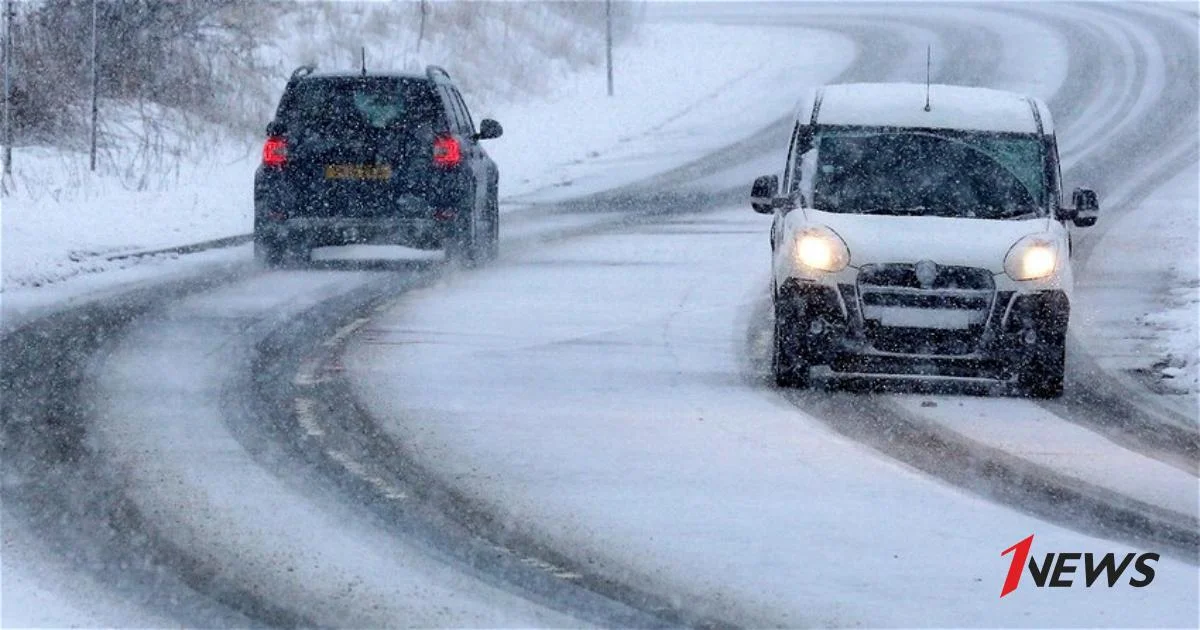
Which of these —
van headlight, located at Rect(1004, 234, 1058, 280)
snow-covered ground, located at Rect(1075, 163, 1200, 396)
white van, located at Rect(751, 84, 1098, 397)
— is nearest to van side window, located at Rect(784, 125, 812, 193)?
white van, located at Rect(751, 84, 1098, 397)

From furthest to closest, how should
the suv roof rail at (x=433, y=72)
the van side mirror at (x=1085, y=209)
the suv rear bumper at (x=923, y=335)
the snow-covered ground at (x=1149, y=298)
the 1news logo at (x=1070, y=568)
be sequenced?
the suv roof rail at (x=433, y=72) < the snow-covered ground at (x=1149, y=298) < the van side mirror at (x=1085, y=209) < the suv rear bumper at (x=923, y=335) < the 1news logo at (x=1070, y=568)

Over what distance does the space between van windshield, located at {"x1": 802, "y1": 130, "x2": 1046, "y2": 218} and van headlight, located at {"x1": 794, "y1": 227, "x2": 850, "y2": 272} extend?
56cm

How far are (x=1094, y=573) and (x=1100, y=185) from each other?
23.3 metres

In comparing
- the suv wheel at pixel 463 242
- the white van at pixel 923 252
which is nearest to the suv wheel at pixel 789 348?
the white van at pixel 923 252

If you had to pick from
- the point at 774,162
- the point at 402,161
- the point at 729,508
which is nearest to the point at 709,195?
the point at 774,162

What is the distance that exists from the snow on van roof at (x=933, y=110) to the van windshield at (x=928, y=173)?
7 centimetres

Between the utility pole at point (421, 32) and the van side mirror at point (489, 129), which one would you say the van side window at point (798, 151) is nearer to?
the van side mirror at point (489, 129)

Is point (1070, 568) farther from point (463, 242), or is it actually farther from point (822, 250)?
point (463, 242)

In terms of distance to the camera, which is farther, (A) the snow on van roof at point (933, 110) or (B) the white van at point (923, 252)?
(A) the snow on van roof at point (933, 110)

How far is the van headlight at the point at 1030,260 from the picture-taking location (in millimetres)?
12555

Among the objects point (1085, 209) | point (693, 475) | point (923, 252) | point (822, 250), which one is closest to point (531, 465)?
point (693, 475)

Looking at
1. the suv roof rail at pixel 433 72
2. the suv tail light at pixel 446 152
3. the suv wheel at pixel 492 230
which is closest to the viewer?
the suv tail light at pixel 446 152

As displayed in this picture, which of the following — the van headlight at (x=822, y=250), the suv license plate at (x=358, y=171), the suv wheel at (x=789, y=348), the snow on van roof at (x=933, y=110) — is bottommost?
the suv license plate at (x=358, y=171)

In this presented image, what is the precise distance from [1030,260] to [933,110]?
5.39 ft
